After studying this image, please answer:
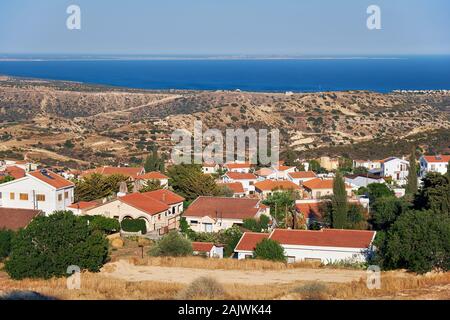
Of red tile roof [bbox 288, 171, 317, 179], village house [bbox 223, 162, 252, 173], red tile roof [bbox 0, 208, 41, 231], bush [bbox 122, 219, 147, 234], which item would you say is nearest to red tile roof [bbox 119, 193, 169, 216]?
bush [bbox 122, 219, 147, 234]

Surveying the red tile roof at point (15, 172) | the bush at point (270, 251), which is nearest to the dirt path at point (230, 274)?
the bush at point (270, 251)

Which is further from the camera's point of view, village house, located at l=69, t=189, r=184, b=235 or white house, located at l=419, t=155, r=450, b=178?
white house, located at l=419, t=155, r=450, b=178

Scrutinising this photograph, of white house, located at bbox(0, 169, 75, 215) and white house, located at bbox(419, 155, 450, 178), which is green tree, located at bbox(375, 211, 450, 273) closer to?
white house, located at bbox(0, 169, 75, 215)

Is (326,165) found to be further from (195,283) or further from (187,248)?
(195,283)

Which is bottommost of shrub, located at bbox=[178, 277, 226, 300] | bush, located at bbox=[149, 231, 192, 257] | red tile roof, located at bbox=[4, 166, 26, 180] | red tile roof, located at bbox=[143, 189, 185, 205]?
bush, located at bbox=[149, 231, 192, 257]

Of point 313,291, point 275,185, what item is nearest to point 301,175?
point 275,185
